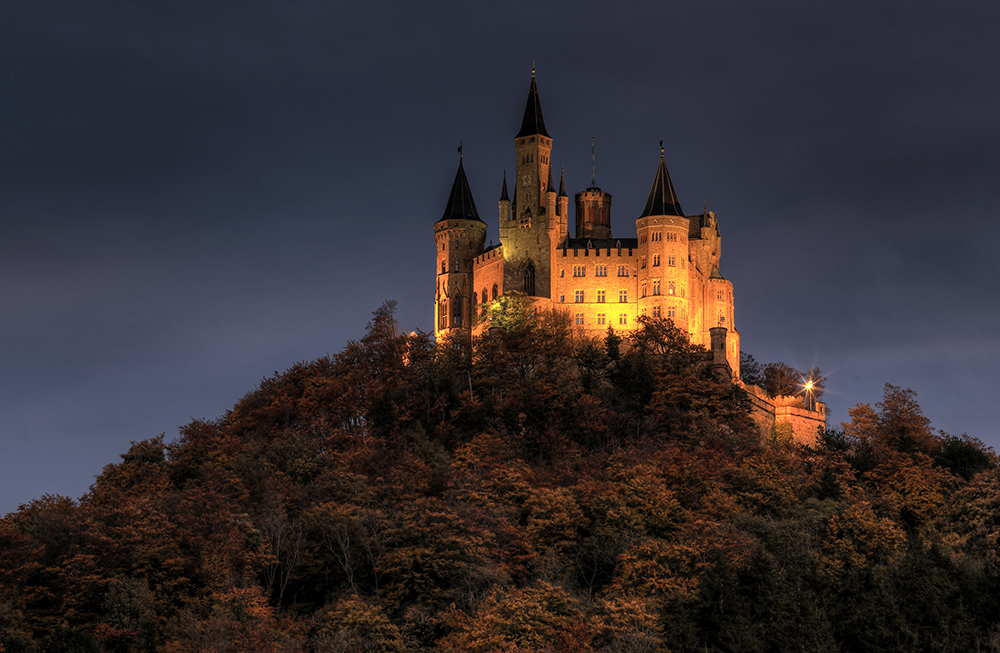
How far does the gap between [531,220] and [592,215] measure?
6.46 meters

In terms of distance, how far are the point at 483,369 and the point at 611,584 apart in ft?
94.7

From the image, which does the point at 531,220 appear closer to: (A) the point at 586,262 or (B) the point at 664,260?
(A) the point at 586,262

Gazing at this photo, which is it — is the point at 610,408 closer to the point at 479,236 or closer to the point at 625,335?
the point at 625,335

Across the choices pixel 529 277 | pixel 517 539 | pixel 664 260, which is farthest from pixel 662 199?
pixel 517 539

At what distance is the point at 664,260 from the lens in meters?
93.6

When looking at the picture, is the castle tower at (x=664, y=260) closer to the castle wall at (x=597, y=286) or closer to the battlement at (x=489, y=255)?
the castle wall at (x=597, y=286)

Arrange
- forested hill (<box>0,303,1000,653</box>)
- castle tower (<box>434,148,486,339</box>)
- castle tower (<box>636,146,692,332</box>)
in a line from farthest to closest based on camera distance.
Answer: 1. castle tower (<box>434,148,486,339</box>)
2. castle tower (<box>636,146,692,332</box>)
3. forested hill (<box>0,303,1000,653</box>)

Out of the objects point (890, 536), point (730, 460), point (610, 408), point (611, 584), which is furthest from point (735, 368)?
point (611, 584)

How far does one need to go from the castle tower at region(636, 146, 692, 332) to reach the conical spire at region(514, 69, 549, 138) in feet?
35.1

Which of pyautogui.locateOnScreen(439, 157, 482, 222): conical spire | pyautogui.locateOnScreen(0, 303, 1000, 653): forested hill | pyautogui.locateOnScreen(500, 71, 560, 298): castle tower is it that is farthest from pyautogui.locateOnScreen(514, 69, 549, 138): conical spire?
pyautogui.locateOnScreen(0, 303, 1000, 653): forested hill

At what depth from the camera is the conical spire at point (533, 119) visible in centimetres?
9944

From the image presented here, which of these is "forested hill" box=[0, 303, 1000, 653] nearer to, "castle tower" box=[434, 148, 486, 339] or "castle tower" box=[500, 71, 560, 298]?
"castle tower" box=[500, 71, 560, 298]

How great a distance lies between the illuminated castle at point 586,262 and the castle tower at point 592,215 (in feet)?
0.26

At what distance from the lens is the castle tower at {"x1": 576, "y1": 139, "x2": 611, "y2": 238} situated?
100 meters
